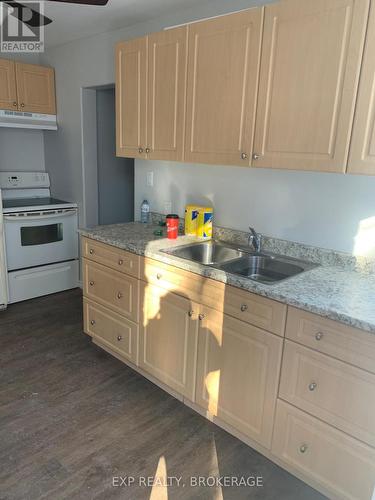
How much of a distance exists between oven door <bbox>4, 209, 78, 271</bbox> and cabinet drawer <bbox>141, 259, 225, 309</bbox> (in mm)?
1777

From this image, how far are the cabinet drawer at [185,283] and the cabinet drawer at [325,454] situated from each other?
573 mm

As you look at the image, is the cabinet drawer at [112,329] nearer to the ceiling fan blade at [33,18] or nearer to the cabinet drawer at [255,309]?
the cabinet drawer at [255,309]

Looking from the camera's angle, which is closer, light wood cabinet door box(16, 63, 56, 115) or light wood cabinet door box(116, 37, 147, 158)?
light wood cabinet door box(116, 37, 147, 158)

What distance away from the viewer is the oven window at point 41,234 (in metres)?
3.56

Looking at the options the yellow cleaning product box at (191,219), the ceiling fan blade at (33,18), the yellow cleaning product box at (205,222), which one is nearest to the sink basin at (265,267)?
the yellow cleaning product box at (205,222)

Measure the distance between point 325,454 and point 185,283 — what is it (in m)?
1.00

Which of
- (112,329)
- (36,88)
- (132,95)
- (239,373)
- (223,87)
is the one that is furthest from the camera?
(36,88)

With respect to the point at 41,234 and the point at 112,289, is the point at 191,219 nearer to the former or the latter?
the point at 112,289

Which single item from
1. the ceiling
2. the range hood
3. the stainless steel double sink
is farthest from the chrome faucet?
the range hood

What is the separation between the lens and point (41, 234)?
12.0 ft

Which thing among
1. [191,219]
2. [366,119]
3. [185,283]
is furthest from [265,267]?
Result: [366,119]

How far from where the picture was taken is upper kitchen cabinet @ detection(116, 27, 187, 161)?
2.22 m

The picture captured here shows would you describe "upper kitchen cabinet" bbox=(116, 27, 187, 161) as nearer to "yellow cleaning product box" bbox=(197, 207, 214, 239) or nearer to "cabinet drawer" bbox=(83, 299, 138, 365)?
"yellow cleaning product box" bbox=(197, 207, 214, 239)

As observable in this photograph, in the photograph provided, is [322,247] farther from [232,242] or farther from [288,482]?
[288,482]
